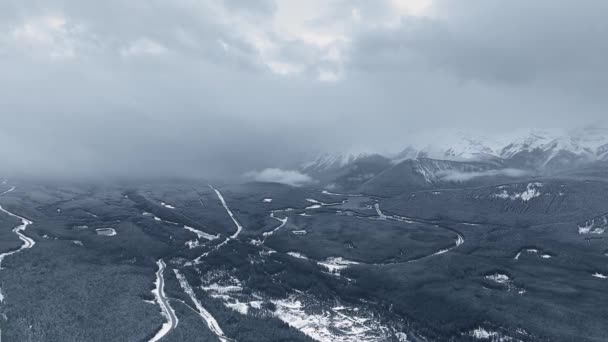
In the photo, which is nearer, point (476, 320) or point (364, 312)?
point (476, 320)

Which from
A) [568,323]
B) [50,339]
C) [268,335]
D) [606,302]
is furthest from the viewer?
[606,302]

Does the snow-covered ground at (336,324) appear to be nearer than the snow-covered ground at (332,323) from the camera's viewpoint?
Yes

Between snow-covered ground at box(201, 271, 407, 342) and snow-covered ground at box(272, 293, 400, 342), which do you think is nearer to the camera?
snow-covered ground at box(272, 293, 400, 342)

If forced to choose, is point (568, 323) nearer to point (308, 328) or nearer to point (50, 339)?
point (308, 328)

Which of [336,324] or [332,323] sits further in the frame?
[332,323]

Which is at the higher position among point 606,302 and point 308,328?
point 606,302

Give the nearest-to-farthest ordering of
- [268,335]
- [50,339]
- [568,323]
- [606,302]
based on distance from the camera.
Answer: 1. [50,339]
2. [268,335]
3. [568,323]
4. [606,302]

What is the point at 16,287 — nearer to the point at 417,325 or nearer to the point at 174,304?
the point at 174,304

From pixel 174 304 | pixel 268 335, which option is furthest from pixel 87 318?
pixel 268 335

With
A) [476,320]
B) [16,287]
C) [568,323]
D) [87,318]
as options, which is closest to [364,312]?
[476,320]
